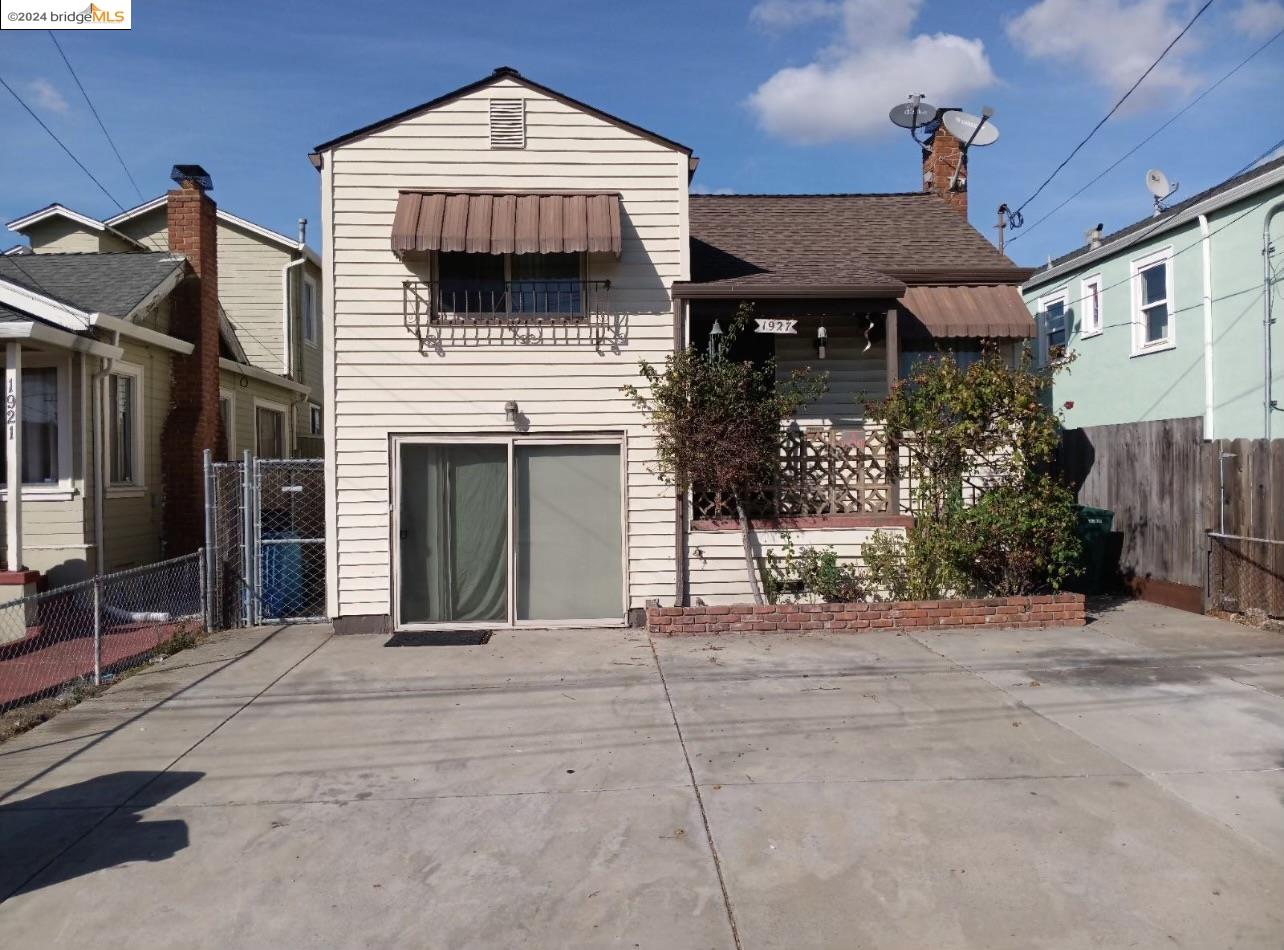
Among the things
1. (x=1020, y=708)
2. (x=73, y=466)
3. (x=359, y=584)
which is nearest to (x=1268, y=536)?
(x=1020, y=708)

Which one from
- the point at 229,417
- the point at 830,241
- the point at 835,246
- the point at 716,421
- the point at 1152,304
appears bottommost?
the point at 716,421

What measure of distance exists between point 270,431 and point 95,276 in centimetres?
463

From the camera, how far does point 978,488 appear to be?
978 centimetres

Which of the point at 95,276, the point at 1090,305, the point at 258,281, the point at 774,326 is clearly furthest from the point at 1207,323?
the point at 258,281

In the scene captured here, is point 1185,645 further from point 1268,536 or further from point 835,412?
point 835,412

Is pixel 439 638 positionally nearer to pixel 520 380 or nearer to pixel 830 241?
pixel 520 380

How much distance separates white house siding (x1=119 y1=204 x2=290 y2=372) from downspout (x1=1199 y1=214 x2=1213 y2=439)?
48.7 ft

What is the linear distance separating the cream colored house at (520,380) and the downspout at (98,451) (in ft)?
9.45

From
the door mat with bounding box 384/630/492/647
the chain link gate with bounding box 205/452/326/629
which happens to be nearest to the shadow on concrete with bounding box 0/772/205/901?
the door mat with bounding box 384/630/492/647

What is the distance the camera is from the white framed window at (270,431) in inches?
619

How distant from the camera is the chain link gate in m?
9.88

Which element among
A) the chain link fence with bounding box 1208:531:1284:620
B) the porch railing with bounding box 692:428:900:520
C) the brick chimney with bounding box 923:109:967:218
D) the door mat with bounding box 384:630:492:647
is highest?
the brick chimney with bounding box 923:109:967:218

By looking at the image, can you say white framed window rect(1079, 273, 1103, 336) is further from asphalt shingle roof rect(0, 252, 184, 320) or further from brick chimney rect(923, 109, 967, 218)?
asphalt shingle roof rect(0, 252, 184, 320)

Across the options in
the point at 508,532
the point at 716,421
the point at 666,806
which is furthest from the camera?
the point at 508,532
